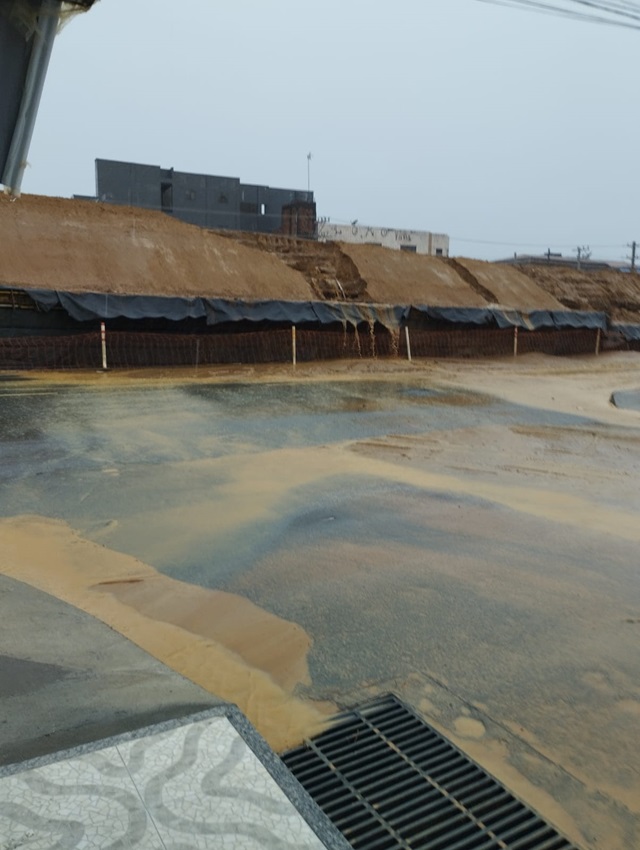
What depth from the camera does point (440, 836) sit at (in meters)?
2.64

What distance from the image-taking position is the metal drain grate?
103 inches

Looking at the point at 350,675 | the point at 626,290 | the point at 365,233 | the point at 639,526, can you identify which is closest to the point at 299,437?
the point at 639,526

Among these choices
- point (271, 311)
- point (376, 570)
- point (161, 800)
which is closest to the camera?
point (161, 800)

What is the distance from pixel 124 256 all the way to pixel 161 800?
20698mm

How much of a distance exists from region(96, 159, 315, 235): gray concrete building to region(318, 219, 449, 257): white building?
10.4 feet

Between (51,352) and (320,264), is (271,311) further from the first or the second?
(51,352)

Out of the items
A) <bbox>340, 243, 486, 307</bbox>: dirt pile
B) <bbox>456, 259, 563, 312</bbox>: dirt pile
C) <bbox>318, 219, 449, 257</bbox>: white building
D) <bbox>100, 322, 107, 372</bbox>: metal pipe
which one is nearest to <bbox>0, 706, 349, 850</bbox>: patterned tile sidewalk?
<bbox>100, 322, 107, 372</bbox>: metal pipe

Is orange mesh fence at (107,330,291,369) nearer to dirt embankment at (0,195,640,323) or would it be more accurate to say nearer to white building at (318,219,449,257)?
dirt embankment at (0,195,640,323)

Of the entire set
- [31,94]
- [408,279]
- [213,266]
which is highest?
[213,266]

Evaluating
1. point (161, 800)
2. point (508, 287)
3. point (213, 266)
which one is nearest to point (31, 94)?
point (161, 800)

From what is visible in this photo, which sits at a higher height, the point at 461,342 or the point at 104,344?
the point at 104,344

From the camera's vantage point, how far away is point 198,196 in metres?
46.0

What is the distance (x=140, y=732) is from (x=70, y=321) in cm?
1722

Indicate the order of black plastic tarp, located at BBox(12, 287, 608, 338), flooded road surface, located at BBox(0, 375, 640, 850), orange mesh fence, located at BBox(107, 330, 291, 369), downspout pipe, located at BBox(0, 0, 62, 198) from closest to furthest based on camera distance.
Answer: downspout pipe, located at BBox(0, 0, 62, 198) < flooded road surface, located at BBox(0, 375, 640, 850) < black plastic tarp, located at BBox(12, 287, 608, 338) < orange mesh fence, located at BBox(107, 330, 291, 369)
